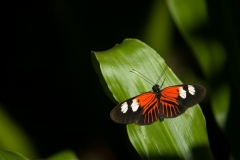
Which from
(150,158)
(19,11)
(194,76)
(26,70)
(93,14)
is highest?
(19,11)

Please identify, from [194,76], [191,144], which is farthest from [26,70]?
[191,144]

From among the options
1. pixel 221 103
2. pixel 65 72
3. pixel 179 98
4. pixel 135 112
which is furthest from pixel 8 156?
pixel 65 72

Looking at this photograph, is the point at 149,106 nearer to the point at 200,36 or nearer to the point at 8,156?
the point at 200,36

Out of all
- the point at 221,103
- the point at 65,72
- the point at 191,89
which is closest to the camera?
the point at 191,89

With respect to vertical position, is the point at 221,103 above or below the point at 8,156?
below

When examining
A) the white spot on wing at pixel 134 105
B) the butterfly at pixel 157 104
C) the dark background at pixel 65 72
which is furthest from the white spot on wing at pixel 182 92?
the dark background at pixel 65 72

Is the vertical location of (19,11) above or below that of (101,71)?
above

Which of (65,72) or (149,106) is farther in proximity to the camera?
(65,72)

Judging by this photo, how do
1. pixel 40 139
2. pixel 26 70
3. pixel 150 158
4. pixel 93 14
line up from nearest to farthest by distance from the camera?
pixel 150 158 < pixel 93 14 < pixel 40 139 < pixel 26 70

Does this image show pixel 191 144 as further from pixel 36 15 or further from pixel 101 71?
pixel 36 15

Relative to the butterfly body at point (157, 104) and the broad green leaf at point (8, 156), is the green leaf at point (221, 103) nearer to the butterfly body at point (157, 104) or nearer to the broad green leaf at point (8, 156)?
the butterfly body at point (157, 104)
